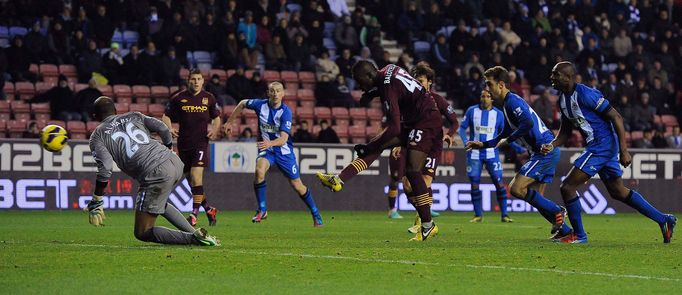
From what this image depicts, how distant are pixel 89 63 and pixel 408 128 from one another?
48.0 feet

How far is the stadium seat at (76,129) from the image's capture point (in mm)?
25266

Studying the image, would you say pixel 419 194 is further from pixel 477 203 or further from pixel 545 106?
pixel 545 106

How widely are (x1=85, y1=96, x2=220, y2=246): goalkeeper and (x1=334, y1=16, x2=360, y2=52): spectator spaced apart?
18.4m

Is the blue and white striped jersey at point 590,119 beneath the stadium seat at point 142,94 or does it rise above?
beneath

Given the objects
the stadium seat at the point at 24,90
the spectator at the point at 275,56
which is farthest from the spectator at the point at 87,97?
the spectator at the point at 275,56

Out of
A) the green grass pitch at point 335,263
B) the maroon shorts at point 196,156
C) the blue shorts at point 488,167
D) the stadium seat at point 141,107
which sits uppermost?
the stadium seat at point 141,107

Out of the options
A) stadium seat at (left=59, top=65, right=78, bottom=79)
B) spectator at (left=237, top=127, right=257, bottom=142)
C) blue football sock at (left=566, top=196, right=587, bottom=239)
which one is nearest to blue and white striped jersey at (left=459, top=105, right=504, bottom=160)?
spectator at (left=237, top=127, right=257, bottom=142)

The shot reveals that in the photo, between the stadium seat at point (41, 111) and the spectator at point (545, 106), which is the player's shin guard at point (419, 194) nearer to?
the stadium seat at point (41, 111)

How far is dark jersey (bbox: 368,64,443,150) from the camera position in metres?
12.9

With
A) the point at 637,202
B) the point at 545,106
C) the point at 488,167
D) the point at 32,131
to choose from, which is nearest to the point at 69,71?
the point at 32,131

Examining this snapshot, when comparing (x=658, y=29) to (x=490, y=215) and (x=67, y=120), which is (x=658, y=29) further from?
(x=67, y=120)

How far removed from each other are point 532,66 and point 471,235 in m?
16.7

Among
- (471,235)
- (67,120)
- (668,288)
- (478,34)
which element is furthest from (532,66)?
(668,288)

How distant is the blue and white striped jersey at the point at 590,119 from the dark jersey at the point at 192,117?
614 cm
